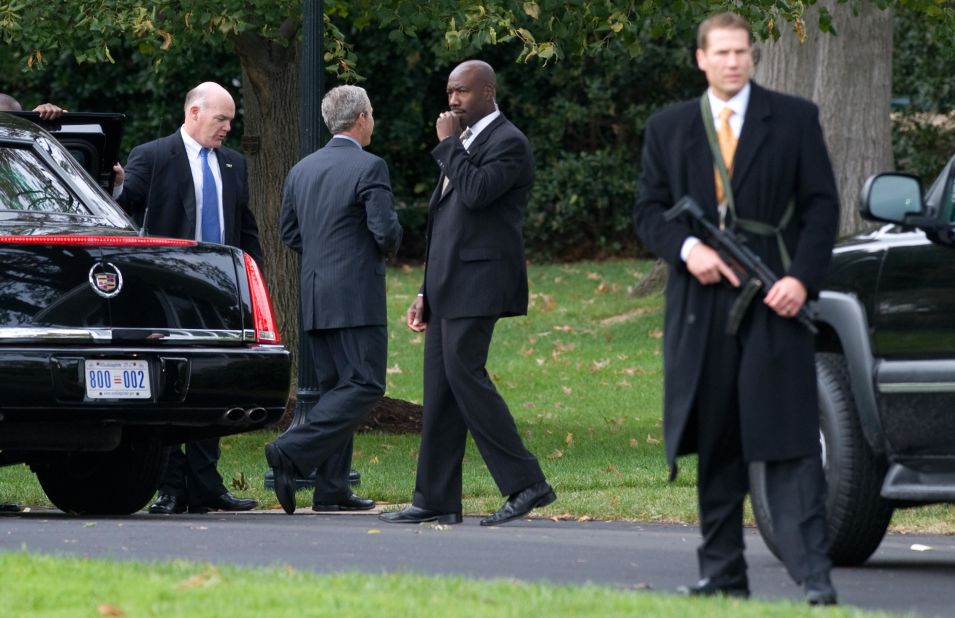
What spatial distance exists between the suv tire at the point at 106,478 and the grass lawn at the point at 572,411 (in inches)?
35.4

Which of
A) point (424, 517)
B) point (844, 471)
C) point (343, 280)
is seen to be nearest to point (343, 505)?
point (424, 517)

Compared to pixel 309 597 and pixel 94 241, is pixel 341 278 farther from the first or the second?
pixel 309 597

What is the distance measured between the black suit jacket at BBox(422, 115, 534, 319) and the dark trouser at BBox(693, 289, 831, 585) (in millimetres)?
2534

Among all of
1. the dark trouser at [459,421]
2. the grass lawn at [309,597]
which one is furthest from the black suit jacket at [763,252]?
the dark trouser at [459,421]

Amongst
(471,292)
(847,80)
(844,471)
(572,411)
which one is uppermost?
(847,80)

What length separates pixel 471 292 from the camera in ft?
27.7

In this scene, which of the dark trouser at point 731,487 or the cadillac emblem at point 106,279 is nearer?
the dark trouser at point 731,487

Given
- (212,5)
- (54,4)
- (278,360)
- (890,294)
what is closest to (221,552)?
(278,360)

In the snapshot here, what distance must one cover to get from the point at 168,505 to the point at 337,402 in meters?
1.13

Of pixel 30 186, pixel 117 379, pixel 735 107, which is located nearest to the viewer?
pixel 735 107

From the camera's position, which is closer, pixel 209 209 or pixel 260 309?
pixel 260 309

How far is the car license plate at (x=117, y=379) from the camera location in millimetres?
8039

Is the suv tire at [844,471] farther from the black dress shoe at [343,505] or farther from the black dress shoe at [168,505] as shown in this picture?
the black dress shoe at [168,505]

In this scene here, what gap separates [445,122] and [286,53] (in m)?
5.30
